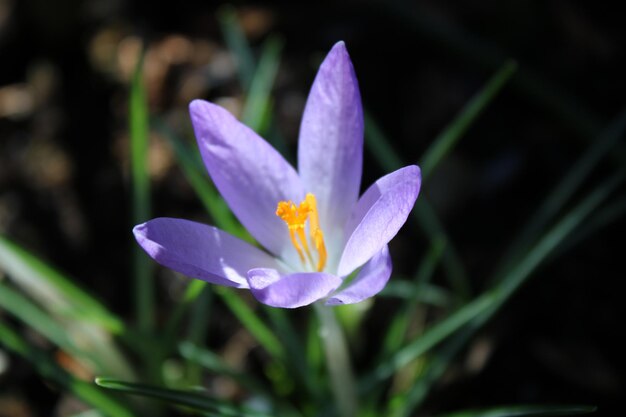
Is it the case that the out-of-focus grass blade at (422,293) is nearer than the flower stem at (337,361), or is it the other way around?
the flower stem at (337,361)

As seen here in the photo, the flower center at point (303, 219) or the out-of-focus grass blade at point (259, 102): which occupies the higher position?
the out-of-focus grass blade at point (259, 102)

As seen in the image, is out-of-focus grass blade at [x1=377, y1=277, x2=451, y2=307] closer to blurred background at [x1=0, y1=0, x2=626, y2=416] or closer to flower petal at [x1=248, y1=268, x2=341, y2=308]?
blurred background at [x1=0, y1=0, x2=626, y2=416]

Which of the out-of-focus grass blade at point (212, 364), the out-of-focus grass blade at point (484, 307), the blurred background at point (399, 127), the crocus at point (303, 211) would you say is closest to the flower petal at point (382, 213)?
the crocus at point (303, 211)

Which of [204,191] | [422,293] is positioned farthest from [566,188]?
[204,191]

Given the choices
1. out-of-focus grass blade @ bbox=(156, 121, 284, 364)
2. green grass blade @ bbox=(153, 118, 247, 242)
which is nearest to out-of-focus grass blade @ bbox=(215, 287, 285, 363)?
out-of-focus grass blade @ bbox=(156, 121, 284, 364)

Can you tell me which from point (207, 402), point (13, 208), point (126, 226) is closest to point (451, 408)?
point (207, 402)

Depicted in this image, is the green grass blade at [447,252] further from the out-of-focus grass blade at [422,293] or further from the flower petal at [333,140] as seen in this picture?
the flower petal at [333,140]

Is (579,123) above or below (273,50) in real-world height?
below

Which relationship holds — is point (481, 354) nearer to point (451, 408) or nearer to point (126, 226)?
point (451, 408)
